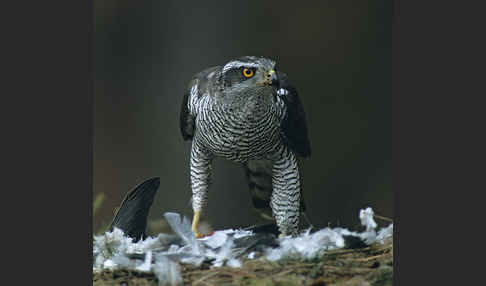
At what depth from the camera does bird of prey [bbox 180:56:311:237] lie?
410cm

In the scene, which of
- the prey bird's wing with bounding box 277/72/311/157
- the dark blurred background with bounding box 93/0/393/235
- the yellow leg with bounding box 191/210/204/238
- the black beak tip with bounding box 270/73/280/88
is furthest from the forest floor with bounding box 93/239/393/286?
the black beak tip with bounding box 270/73/280/88

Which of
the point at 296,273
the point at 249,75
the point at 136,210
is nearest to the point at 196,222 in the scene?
the point at 136,210

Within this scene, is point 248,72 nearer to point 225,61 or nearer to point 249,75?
point 249,75

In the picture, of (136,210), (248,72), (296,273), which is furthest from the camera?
(136,210)

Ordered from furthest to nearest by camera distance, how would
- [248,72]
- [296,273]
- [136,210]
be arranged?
[136,210] → [248,72] → [296,273]

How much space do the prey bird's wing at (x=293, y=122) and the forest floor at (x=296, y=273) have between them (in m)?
0.68

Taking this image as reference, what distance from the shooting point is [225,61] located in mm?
4039

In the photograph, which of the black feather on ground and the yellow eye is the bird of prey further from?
the black feather on ground

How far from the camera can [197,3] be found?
405cm

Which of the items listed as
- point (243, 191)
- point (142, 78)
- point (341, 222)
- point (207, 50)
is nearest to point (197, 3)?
point (207, 50)

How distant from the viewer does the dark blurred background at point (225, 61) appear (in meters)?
4.02

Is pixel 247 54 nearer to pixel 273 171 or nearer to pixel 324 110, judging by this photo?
pixel 324 110

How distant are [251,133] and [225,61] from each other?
1.59ft

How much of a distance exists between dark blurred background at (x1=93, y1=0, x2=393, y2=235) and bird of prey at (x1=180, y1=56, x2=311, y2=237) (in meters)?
0.07
